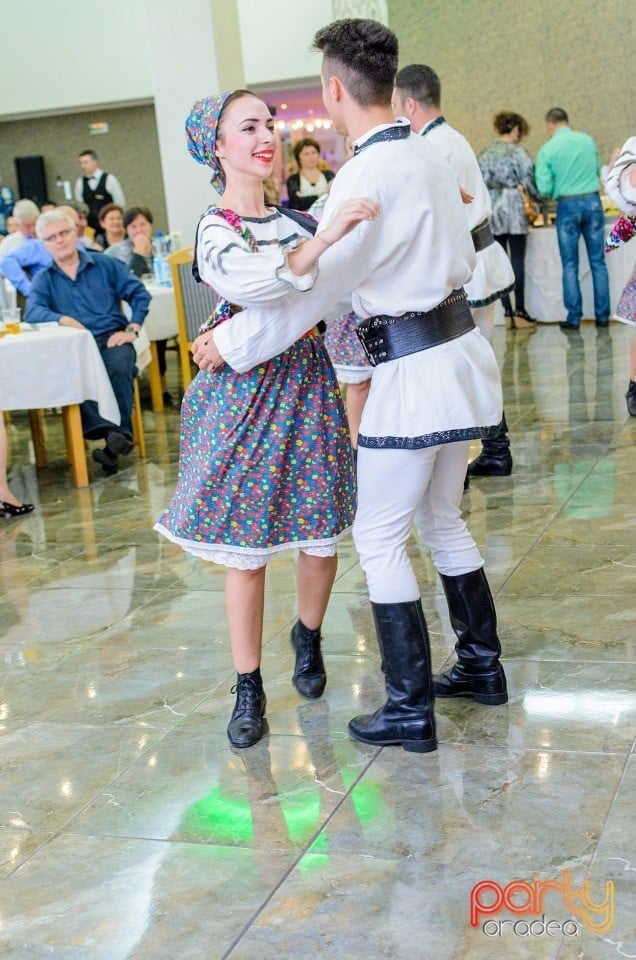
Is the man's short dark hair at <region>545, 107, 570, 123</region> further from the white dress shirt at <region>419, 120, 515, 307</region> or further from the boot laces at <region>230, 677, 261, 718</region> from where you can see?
the boot laces at <region>230, 677, 261, 718</region>

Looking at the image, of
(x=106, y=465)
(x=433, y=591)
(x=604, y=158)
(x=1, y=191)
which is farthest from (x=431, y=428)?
(x=1, y=191)

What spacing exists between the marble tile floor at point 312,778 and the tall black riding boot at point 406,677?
51mm

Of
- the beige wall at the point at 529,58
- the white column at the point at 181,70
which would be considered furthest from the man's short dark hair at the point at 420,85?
the beige wall at the point at 529,58

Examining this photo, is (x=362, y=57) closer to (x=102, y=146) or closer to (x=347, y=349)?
(x=347, y=349)

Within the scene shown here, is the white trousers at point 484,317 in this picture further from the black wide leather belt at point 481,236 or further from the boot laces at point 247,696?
the boot laces at point 247,696

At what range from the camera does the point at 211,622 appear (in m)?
3.54

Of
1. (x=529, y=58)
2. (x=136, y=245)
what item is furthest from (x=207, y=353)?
(x=529, y=58)

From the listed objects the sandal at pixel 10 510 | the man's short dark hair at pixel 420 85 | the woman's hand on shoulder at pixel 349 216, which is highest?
the man's short dark hair at pixel 420 85

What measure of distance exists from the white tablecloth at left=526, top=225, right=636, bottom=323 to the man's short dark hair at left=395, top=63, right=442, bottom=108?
5.12 metres

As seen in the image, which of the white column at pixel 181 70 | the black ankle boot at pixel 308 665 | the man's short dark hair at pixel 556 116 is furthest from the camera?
the man's short dark hair at pixel 556 116

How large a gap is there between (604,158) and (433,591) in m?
9.10

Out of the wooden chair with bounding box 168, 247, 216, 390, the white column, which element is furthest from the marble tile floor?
the white column

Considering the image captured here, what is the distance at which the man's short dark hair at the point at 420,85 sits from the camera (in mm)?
4188

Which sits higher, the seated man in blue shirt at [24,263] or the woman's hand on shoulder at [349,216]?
the woman's hand on shoulder at [349,216]
